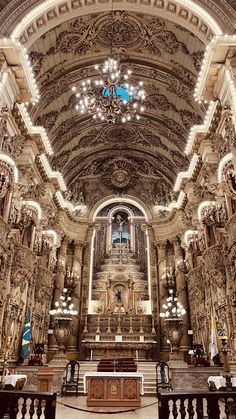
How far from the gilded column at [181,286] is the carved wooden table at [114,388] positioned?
29.0 ft

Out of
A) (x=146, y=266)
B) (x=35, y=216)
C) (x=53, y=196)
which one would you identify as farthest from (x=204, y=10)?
(x=146, y=266)

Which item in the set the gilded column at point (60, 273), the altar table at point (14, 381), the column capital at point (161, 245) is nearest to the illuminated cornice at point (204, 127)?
the column capital at point (161, 245)

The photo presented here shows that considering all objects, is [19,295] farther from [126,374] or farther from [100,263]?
[100,263]

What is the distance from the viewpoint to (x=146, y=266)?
20672 millimetres

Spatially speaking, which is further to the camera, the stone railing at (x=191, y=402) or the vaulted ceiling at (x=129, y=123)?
the vaulted ceiling at (x=129, y=123)

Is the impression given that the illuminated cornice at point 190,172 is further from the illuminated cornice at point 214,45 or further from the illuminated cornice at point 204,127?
the illuminated cornice at point 214,45

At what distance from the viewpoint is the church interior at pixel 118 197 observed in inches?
421

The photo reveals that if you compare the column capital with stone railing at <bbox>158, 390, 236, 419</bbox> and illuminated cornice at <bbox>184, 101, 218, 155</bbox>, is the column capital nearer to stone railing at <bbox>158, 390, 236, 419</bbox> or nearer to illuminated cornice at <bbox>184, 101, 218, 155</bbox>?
illuminated cornice at <bbox>184, 101, 218, 155</bbox>

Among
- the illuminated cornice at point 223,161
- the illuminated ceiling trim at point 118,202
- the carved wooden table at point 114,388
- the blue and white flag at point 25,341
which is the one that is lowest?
the carved wooden table at point 114,388

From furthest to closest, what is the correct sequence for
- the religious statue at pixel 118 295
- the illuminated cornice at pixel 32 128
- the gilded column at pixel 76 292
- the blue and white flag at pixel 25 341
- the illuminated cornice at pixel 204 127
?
the religious statue at pixel 118 295, the gilded column at pixel 76 292, the blue and white flag at pixel 25 341, the illuminated cornice at pixel 32 128, the illuminated cornice at pixel 204 127

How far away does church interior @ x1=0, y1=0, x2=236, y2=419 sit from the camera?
35.1 feet

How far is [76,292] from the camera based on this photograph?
63.1 ft

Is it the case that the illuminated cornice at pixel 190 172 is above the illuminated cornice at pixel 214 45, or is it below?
below

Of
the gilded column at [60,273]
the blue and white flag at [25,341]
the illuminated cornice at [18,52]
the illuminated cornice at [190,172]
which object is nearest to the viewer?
the illuminated cornice at [18,52]
